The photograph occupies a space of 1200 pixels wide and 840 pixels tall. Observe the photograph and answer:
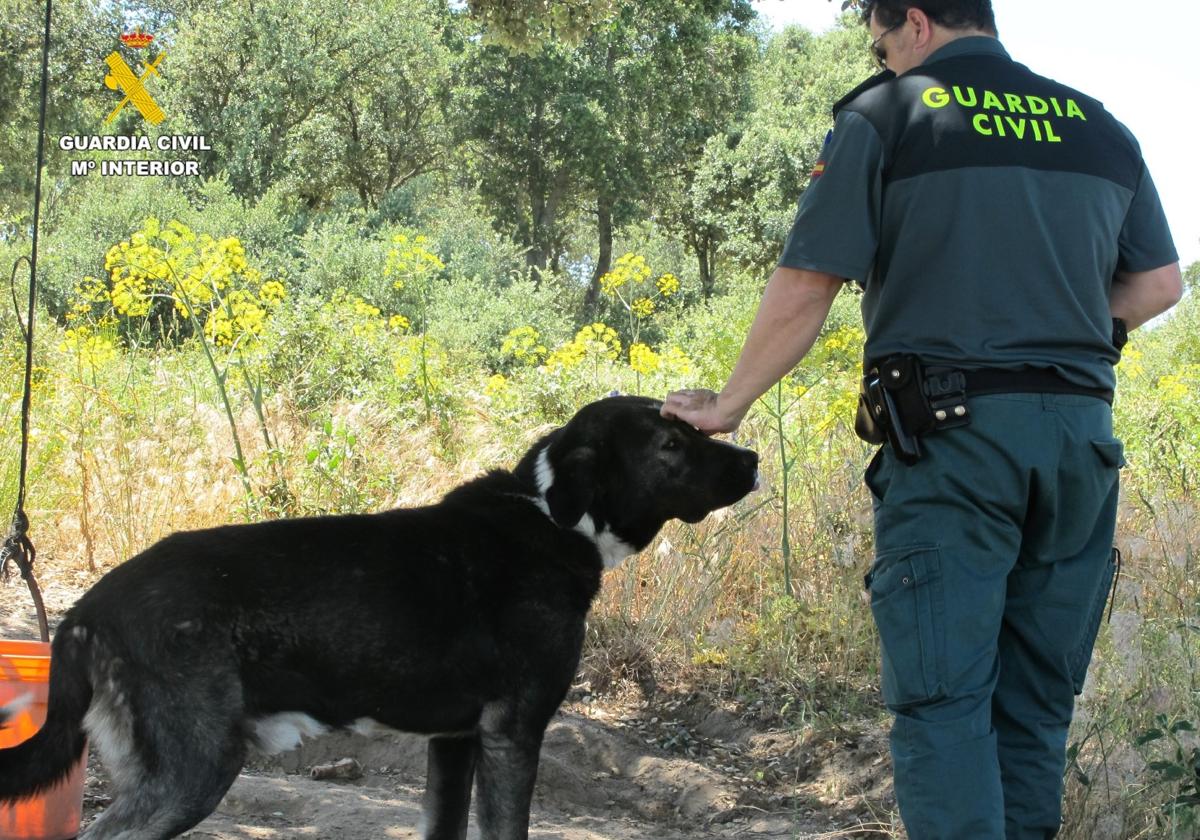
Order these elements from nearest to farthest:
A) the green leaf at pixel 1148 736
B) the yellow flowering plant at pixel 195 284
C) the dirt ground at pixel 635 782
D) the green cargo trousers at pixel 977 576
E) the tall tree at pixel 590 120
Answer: the green cargo trousers at pixel 977 576 < the green leaf at pixel 1148 736 < the dirt ground at pixel 635 782 < the yellow flowering plant at pixel 195 284 < the tall tree at pixel 590 120

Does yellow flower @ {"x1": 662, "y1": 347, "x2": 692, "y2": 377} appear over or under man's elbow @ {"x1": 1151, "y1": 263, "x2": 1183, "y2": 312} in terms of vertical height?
over

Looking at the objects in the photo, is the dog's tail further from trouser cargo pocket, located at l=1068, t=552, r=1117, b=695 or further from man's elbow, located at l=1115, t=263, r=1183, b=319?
man's elbow, located at l=1115, t=263, r=1183, b=319

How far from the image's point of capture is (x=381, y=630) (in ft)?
10.7

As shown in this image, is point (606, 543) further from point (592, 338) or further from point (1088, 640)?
point (592, 338)

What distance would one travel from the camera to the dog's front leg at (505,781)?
3.40 metres

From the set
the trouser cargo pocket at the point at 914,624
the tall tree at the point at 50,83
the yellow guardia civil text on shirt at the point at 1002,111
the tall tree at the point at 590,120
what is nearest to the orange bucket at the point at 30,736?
the trouser cargo pocket at the point at 914,624

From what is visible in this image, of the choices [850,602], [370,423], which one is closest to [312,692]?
[850,602]

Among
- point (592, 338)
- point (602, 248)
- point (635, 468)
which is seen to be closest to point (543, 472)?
point (635, 468)

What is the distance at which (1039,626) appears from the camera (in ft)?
9.93

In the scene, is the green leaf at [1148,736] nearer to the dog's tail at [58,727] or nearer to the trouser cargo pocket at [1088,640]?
the trouser cargo pocket at [1088,640]

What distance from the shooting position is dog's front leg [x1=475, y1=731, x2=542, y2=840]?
340cm

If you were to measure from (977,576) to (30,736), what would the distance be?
2.56m

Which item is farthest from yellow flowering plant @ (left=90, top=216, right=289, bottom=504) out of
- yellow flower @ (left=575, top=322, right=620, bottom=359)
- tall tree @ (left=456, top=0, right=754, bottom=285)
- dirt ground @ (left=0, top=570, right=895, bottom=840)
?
tall tree @ (left=456, top=0, right=754, bottom=285)

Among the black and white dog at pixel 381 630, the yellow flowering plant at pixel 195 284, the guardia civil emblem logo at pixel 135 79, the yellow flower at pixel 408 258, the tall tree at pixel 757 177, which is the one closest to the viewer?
the black and white dog at pixel 381 630
